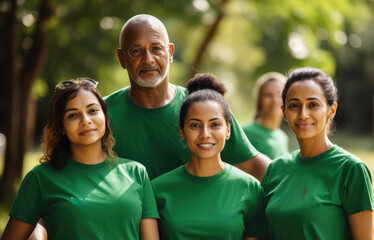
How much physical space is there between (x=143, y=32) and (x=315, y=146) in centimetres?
156

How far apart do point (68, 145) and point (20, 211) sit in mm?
555

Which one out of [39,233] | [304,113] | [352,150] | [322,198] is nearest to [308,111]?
[304,113]

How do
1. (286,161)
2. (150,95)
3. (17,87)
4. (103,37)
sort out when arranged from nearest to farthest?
(286,161)
(150,95)
(17,87)
(103,37)

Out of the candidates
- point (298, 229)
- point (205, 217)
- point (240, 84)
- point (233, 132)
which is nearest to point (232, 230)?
point (205, 217)

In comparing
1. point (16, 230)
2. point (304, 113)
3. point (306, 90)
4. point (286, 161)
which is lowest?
point (16, 230)

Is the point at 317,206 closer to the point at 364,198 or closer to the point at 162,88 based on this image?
the point at 364,198

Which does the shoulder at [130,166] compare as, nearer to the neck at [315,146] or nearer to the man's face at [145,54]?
the man's face at [145,54]

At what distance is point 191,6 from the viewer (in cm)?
960

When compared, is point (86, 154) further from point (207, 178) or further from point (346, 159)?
point (346, 159)

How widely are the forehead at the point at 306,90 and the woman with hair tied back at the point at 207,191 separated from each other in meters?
0.51

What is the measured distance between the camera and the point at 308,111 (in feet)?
→ 10.9

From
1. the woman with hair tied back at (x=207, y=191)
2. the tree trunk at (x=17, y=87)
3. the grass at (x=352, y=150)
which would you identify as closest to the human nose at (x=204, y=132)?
the woman with hair tied back at (x=207, y=191)

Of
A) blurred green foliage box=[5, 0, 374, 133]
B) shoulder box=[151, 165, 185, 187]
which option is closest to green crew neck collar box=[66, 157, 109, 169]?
shoulder box=[151, 165, 185, 187]

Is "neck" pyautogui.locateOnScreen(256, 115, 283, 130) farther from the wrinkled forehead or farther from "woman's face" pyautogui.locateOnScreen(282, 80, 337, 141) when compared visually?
"woman's face" pyautogui.locateOnScreen(282, 80, 337, 141)
